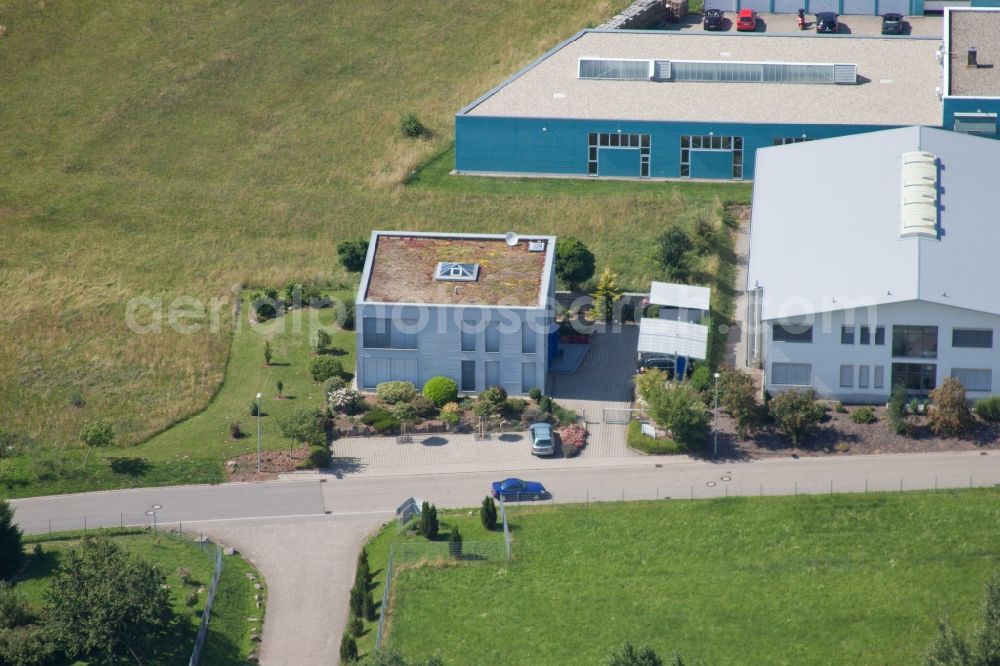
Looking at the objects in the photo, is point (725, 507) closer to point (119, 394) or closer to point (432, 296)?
point (432, 296)

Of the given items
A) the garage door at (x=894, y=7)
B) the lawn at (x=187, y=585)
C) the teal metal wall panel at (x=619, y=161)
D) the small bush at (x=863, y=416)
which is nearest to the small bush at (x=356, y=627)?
the lawn at (x=187, y=585)

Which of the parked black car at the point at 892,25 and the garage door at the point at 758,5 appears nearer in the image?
the parked black car at the point at 892,25

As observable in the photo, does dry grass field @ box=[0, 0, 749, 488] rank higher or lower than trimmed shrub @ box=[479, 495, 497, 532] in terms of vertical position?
higher

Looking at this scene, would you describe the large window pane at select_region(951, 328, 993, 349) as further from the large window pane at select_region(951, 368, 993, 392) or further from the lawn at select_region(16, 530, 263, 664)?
the lawn at select_region(16, 530, 263, 664)

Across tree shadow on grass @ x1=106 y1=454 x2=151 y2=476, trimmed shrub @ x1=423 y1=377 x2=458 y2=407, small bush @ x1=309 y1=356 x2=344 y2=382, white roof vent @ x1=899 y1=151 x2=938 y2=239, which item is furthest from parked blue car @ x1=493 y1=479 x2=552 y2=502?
white roof vent @ x1=899 y1=151 x2=938 y2=239

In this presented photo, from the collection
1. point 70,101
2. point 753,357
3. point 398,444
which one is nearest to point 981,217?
point 753,357

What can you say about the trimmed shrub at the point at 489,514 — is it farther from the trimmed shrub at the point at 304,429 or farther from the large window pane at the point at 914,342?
the large window pane at the point at 914,342
